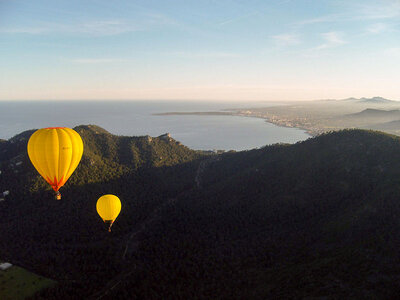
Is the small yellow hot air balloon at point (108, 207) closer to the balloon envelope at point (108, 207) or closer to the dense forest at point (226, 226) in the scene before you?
the balloon envelope at point (108, 207)

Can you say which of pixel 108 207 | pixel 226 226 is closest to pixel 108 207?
Answer: pixel 108 207

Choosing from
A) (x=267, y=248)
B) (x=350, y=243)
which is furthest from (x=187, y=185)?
(x=350, y=243)

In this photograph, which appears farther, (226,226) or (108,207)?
(226,226)

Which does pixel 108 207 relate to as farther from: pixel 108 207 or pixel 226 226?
pixel 226 226

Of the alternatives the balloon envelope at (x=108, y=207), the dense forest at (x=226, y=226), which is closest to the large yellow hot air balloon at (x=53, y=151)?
the balloon envelope at (x=108, y=207)

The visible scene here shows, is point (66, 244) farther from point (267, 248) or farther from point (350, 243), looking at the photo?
point (350, 243)

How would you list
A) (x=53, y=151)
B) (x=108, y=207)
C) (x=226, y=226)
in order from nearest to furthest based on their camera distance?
(x=53, y=151), (x=108, y=207), (x=226, y=226)

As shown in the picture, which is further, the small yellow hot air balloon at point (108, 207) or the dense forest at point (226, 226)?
the small yellow hot air balloon at point (108, 207)
